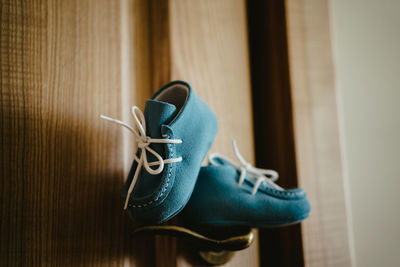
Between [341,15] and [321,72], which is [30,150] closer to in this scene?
[321,72]

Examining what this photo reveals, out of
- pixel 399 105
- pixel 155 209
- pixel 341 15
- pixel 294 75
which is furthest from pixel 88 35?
pixel 399 105

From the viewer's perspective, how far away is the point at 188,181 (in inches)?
14.5

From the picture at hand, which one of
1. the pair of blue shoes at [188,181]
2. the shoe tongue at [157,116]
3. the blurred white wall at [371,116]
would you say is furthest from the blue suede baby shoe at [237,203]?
the blurred white wall at [371,116]

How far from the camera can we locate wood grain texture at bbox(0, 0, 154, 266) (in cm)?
42

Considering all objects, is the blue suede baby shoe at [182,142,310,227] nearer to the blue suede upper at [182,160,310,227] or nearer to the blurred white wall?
the blue suede upper at [182,160,310,227]

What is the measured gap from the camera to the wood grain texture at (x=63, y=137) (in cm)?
42

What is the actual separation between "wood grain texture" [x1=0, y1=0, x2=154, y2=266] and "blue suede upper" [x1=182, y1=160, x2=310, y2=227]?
6.8 inches

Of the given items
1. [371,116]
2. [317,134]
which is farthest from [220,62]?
[371,116]

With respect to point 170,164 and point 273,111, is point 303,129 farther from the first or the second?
point 170,164

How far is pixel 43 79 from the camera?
1.51 feet

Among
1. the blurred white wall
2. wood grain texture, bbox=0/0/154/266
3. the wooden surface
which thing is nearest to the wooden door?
wood grain texture, bbox=0/0/154/266

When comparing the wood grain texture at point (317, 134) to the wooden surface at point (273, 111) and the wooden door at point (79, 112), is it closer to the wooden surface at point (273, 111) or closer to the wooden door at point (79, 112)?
the wooden surface at point (273, 111)

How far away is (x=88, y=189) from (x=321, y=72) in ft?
2.11

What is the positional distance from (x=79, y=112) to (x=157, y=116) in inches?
8.1
